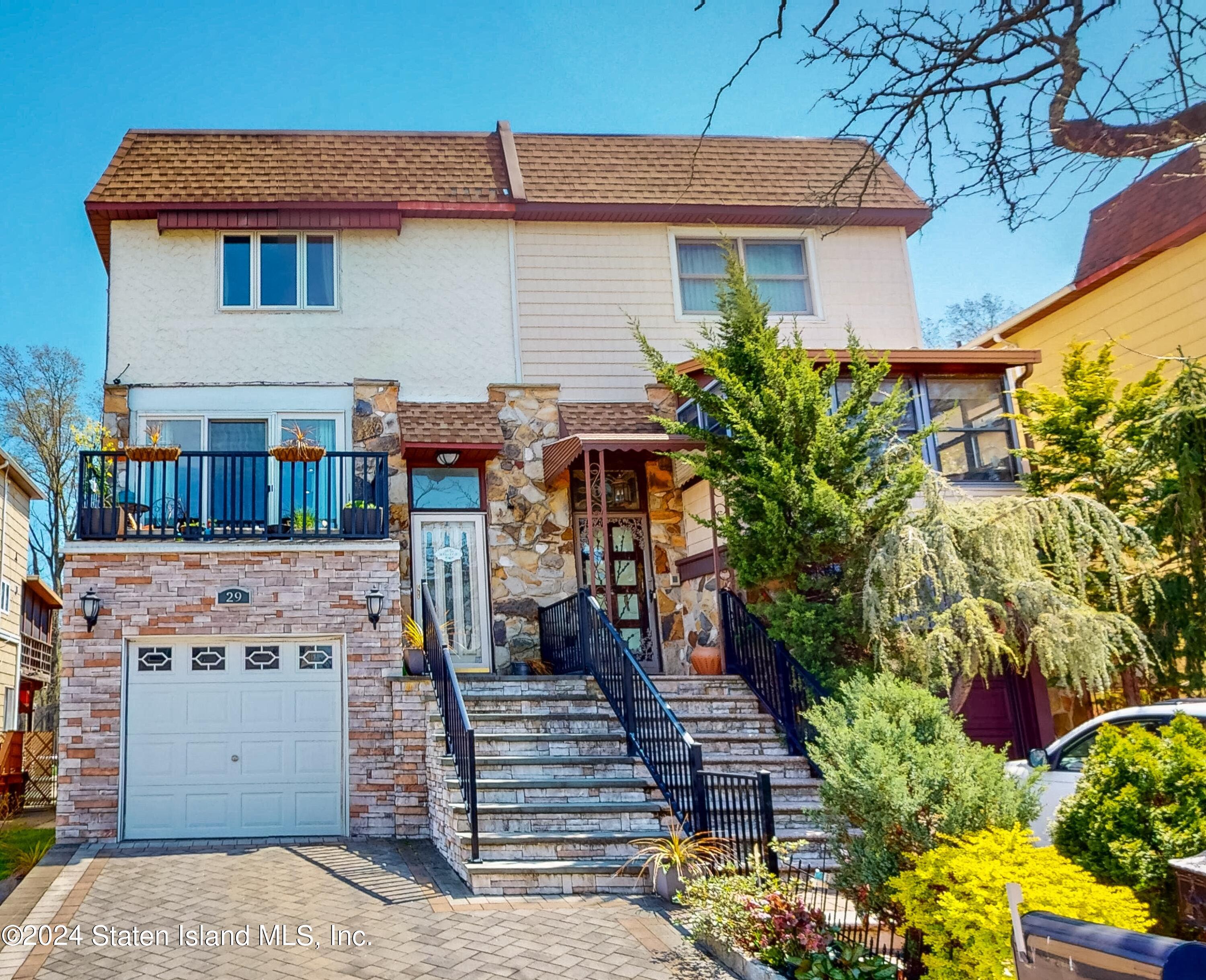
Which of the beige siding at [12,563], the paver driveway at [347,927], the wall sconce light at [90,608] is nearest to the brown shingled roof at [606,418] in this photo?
the wall sconce light at [90,608]

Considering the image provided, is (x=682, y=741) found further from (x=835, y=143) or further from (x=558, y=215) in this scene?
(x=835, y=143)

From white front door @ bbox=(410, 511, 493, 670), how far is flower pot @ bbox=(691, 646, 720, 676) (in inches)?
109

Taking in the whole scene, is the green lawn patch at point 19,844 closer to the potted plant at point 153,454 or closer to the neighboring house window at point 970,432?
the potted plant at point 153,454

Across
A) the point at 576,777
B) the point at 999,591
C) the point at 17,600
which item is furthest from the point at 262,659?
the point at 17,600

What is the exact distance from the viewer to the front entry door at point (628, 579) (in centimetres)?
1384

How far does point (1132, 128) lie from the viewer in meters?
3.66

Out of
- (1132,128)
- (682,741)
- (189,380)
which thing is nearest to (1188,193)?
(682,741)

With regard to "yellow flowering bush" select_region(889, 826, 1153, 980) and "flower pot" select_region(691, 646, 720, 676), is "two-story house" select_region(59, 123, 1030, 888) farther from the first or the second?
"yellow flowering bush" select_region(889, 826, 1153, 980)

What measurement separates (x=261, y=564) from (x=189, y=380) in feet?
12.3

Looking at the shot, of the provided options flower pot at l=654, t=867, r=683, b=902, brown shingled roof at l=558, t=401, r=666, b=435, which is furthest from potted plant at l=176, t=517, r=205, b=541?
flower pot at l=654, t=867, r=683, b=902

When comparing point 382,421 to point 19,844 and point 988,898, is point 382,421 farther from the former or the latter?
point 988,898

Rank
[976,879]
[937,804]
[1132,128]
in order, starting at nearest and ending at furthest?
[1132,128]
[976,879]
[937,804]

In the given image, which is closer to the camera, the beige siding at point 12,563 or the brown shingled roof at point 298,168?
the brown shingled roof at point 298,168

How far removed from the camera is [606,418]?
13.8m
